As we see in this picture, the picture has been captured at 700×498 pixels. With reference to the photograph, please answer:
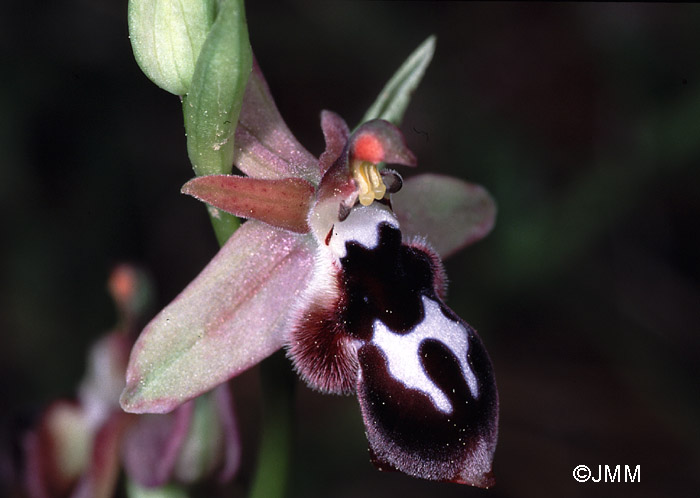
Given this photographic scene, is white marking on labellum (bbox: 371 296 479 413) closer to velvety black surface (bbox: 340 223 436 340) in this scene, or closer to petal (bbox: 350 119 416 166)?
velvety black surface (bbox: 340 223 436 340)

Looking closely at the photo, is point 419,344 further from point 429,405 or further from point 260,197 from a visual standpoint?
point 260,197

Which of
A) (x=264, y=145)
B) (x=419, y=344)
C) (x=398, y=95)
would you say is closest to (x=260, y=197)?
(x=264, y=145)

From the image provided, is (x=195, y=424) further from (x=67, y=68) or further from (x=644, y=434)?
(x=644, y=434)

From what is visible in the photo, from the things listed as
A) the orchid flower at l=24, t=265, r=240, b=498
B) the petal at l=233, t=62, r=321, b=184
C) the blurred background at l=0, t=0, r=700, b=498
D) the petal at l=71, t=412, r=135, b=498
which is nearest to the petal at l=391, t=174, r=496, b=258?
the petal at l=233, t=62, r=321, b=184

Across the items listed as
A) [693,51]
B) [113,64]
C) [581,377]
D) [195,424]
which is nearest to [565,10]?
[693,51]

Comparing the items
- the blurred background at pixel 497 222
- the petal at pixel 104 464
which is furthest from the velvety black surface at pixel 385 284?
the blurred background at pixel 497 222
